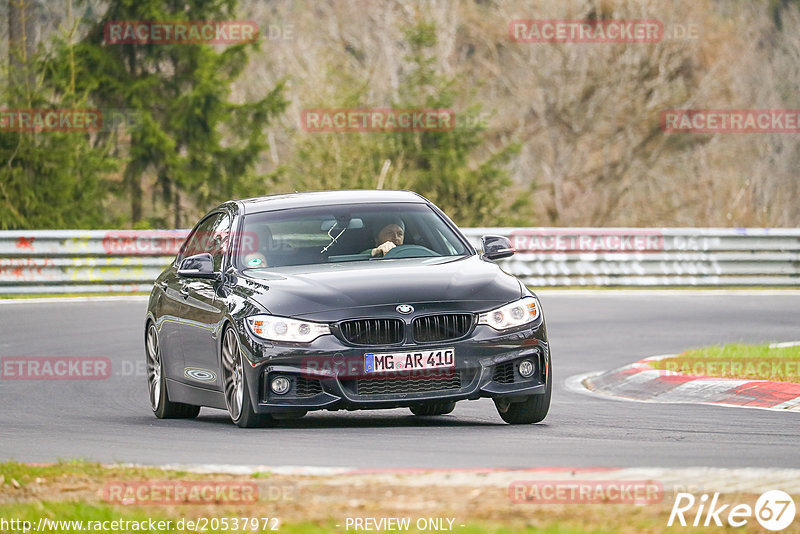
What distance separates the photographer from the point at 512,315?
9633mm

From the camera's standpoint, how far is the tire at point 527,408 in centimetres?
995

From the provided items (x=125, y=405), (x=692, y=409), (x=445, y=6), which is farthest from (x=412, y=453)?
(x=445, y=6)

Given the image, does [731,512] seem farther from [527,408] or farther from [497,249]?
[497,249]

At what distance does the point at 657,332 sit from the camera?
1873 centimetres

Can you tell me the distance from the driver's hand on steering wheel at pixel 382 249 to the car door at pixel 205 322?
1069 mm

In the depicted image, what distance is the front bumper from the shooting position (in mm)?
9305

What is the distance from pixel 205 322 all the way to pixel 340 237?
3.55 feet

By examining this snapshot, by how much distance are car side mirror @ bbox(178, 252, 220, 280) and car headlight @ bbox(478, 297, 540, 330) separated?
2.08 meters

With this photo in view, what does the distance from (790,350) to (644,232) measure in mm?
11823

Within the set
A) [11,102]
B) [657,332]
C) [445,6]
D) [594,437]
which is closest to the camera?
[594,437]

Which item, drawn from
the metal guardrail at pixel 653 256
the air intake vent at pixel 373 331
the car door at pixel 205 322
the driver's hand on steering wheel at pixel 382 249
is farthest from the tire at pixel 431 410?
the metal guardrail at pixel 653 256

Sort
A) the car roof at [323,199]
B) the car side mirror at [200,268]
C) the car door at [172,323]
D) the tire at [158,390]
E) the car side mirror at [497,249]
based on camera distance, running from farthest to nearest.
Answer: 1. the tire at [158,390]
2. the car door at [172,323]
3. the car roof at [323,199]
4. the car side mirror at [497,249]
5. the car side mirror at [200,268]

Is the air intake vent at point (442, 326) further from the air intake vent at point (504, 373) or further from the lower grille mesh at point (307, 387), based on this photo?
the lower grille mesh at point (307, 387)

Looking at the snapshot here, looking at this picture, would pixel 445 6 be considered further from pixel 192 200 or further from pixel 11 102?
pixel 11 102
